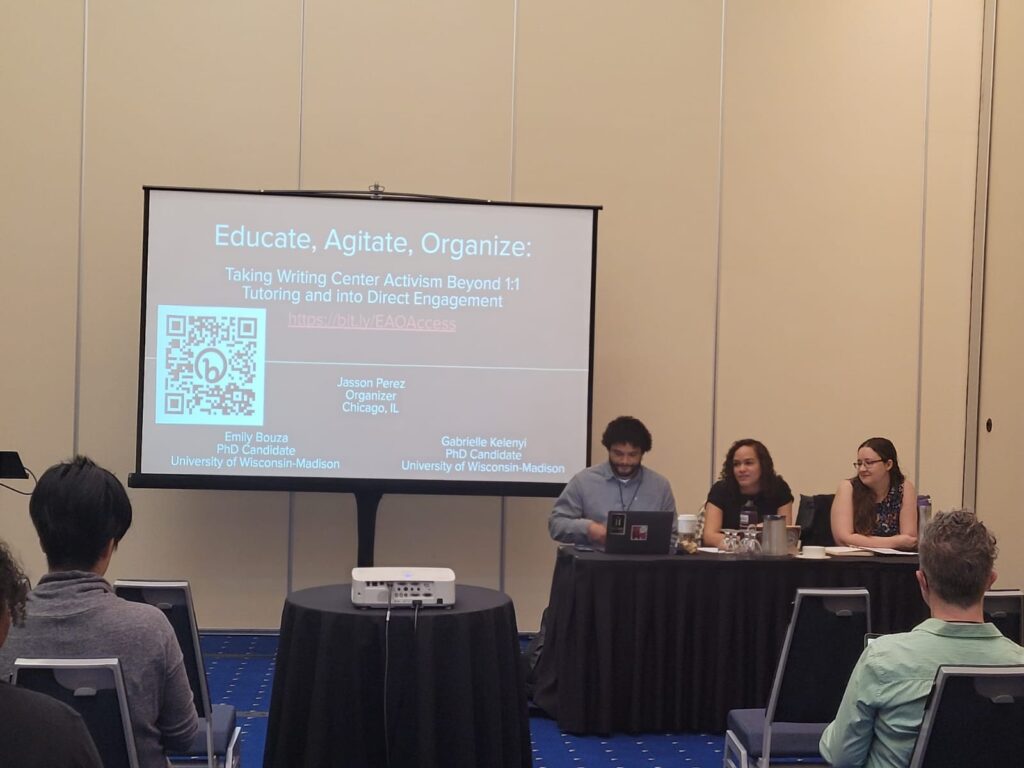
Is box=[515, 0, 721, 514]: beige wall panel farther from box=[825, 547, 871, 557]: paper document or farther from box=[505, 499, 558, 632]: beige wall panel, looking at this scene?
box=[825, 547, 871, 557]: paper document

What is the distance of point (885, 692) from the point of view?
2098mm

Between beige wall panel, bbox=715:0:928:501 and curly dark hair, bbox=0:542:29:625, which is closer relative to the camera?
curly dark hair, bbox=0:542:29:625

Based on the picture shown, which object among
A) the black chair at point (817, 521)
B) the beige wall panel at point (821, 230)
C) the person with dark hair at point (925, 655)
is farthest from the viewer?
the beige wall panel at point (821, 230)

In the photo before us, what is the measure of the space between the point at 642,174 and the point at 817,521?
229 centimetres

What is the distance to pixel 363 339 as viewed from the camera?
5.63m

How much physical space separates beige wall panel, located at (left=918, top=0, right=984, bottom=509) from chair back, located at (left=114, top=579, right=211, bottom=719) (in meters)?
4.88

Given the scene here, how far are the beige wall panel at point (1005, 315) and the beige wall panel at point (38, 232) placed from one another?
5260 millimetres

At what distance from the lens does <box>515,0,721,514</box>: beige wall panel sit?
620 centimetres

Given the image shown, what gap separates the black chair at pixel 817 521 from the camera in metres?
5.13

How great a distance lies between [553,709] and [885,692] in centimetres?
244

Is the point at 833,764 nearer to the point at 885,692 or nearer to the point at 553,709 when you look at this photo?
the point at 885,692

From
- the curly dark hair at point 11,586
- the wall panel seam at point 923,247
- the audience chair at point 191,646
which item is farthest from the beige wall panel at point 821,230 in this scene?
the curly dark hair at point 11,586

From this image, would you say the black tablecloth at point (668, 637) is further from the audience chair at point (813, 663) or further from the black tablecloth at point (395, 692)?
the black tablecloth at point (395, 692)

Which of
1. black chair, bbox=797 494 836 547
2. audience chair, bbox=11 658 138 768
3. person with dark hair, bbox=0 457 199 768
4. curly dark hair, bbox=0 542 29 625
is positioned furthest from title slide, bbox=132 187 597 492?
curly dark hair, bbox=0 542 29 625
